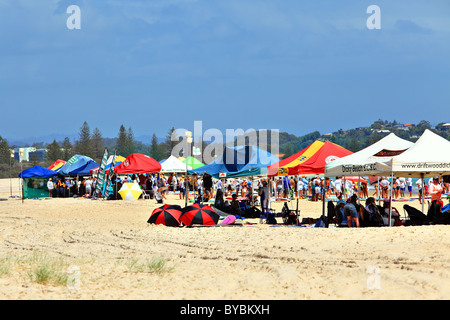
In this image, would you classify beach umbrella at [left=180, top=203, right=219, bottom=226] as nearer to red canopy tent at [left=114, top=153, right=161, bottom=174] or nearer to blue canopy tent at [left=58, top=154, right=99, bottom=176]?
red canopy tent at [left=114, top=153, right=161, bottom=174]

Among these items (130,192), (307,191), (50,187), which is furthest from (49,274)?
(307,191)

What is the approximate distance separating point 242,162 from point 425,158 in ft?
25.9

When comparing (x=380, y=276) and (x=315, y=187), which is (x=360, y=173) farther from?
(x=315, y=187)

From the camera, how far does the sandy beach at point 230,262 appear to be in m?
8.22

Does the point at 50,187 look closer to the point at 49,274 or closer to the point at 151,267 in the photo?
the point at 151,267

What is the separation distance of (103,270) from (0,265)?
1.65 meters

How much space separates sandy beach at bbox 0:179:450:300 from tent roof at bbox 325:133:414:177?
71.4 inches

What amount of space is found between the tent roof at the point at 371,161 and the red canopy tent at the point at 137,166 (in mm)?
17696

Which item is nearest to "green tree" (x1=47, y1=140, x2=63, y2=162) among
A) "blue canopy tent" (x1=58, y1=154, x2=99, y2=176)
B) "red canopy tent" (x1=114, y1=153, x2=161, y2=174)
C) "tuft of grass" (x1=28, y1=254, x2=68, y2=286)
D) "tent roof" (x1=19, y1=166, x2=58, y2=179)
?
"blue canopy tent" (x1=58, y1=154, x2=99, y2=176)

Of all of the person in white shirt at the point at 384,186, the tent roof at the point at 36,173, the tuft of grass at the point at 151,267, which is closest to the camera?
the tuft of grass at the point at 151,267

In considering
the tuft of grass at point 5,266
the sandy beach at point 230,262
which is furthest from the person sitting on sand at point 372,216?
the tuft of grass at point 5,266

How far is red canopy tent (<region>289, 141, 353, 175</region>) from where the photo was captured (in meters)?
17.5

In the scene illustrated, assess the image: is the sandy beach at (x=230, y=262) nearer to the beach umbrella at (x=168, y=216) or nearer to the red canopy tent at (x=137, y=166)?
the beach umbrella at (x=168, y=216)
